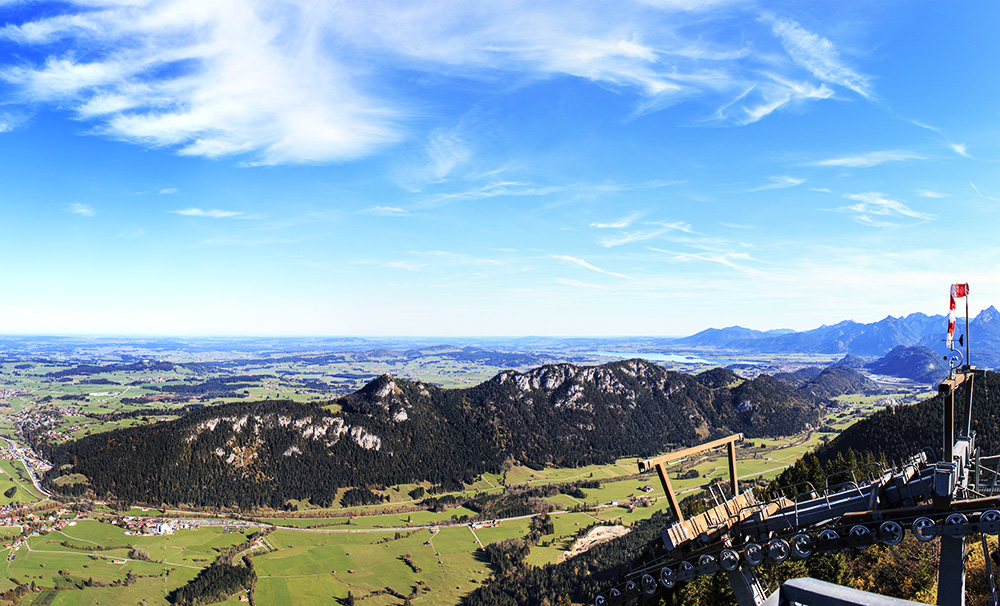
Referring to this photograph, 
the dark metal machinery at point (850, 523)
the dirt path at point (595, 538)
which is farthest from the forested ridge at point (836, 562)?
the dirt path at point (595, 538)

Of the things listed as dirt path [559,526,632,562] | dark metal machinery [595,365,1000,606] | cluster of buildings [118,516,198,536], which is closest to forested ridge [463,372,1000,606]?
dark metal machinery [595,365,1000,606]

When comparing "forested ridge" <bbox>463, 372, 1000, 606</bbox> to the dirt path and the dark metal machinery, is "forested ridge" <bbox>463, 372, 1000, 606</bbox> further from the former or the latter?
the dirt path

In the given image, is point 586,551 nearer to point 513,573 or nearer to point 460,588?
point 513,573

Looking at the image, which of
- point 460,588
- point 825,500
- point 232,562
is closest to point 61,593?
point 232,562

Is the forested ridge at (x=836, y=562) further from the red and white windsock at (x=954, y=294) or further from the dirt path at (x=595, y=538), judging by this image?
the dirt path at (x=595, y=538)

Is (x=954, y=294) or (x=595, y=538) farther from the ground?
(x=954, y=294)

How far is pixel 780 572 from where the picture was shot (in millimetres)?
43312

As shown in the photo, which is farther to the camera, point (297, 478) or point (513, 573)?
point (297, 478)

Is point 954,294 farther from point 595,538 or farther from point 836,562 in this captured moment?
point 595,538

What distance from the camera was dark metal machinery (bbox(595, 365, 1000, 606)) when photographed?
17.6 m

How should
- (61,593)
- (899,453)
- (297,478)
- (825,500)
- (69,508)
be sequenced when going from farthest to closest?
(297,478) → (69,508) → (899,453) → (61,593) → (825,500)

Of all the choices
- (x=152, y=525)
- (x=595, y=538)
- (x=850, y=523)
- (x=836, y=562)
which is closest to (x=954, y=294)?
(x=850, y=523)

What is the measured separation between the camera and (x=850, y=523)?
19.2 meters

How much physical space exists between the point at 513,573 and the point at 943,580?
114061 millimetres
